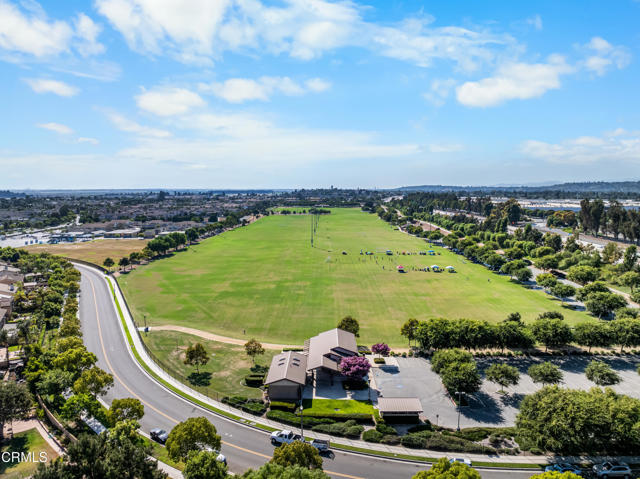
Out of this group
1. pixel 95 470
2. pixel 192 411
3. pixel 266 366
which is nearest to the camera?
pixel 95 470

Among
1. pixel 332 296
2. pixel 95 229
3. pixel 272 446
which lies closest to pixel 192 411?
pixel 272 446

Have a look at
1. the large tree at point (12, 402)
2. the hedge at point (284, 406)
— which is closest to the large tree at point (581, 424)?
the hedge at point (284, 406)

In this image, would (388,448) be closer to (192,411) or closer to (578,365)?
(192,411)

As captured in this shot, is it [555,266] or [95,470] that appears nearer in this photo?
[95,470]

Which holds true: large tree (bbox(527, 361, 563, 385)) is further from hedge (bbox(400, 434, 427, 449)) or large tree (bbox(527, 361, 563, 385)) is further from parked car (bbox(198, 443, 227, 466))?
parked car (bbox(198, 443, 227, 466))
